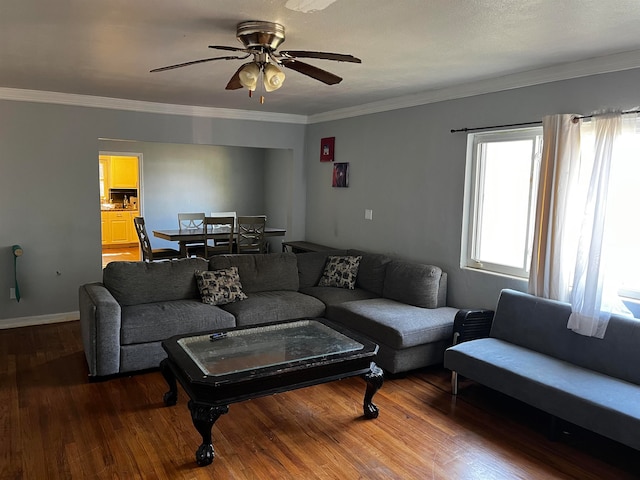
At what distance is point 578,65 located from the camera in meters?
3.36

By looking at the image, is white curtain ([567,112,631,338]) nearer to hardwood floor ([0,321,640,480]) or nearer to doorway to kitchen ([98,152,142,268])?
hardwood floor ([0,321,640,480])

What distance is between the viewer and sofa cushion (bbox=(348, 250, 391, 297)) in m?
4.89

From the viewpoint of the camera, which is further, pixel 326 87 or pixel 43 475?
pixel 326 87

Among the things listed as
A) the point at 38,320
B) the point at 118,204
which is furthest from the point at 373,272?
the point at 118,204

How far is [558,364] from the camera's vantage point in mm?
3223

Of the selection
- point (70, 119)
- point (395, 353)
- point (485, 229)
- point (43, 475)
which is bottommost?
point (43, 475)

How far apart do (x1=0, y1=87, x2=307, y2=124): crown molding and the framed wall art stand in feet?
3.08

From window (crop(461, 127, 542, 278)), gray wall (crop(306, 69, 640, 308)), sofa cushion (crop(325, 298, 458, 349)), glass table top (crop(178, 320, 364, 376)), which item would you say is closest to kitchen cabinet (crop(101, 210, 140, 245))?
gray wall (crop(306, 69, 640, 308))

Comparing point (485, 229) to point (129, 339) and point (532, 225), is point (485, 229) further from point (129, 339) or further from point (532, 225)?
point (129, 339)

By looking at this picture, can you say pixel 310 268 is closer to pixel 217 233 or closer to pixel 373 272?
pixel 373 272

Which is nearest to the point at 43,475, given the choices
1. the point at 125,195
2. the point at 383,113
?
the point at 383,113

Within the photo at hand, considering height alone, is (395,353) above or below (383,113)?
below

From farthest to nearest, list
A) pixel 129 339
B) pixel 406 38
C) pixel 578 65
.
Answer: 1. pixel 129 339
2. pixel 578 65
3. pixel 406 38

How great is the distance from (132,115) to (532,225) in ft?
13.9
